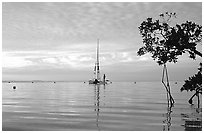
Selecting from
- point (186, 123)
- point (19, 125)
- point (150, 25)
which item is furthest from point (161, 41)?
point (19, 125)

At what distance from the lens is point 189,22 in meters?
26.9

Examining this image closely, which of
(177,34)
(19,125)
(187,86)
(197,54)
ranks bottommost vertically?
(19,125)

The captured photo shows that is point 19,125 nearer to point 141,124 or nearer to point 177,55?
point 141,124

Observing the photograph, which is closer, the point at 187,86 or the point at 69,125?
the point at 69,125

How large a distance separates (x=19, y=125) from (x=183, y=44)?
17.8 meters

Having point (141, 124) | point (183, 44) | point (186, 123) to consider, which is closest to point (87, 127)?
point (141, 124)

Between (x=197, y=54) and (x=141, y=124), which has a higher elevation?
(x=197, y=54)

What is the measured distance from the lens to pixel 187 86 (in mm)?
29125

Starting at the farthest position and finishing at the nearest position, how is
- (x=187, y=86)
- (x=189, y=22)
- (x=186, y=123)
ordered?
(x=187, y=86)
(x=189, y=22)
(x=186, y=123)

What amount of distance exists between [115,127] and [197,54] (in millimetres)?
13226

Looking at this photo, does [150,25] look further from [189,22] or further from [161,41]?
[189,22]

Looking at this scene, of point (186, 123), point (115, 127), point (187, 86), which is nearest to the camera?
point (115, 127)

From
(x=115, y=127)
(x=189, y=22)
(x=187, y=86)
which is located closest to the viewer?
(x=115, y=127)

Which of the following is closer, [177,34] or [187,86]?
[177,34]
